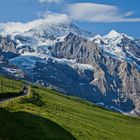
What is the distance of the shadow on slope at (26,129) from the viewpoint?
40.1 m

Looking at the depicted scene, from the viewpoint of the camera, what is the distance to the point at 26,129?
157ft

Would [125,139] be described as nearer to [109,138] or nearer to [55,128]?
[109,138]

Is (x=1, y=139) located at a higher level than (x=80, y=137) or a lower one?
higher

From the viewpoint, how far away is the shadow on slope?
132ft

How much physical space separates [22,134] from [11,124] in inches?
79.0

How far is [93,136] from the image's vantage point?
60.9m

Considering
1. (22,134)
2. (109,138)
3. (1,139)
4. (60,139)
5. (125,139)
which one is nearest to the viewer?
(1,139)

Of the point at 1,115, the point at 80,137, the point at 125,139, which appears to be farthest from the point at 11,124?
the point at 125,139

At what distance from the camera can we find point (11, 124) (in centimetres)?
4428

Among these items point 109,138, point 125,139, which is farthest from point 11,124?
point 125,139

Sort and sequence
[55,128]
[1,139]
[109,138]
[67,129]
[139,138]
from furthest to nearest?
[139,138], [109,138], [67,129], [55,128], [1,139]

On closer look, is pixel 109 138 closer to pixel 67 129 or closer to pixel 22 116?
pixel 67 129

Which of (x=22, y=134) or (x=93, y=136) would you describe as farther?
(x=93, y=136)

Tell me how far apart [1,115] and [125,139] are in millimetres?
29522
